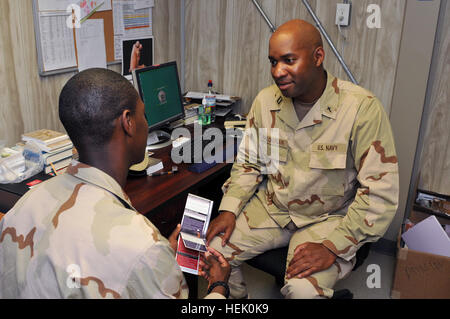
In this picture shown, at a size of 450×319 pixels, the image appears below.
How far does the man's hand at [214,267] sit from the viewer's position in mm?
1310

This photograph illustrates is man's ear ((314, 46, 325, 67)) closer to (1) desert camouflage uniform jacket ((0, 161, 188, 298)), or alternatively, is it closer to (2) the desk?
(2) the desk

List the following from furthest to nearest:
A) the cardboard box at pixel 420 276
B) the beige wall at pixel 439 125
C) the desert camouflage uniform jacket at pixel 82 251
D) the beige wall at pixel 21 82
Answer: the beige wall at pixel 439 125, the cardboard box at pixel 420 276, the beige wall at pixel 21 82, the desert camouflage uniform jacket at pixel 82 251

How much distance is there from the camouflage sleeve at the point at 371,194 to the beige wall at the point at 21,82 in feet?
4.65

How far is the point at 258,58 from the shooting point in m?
2.65

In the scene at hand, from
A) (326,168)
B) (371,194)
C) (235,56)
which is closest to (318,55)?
(326,168)

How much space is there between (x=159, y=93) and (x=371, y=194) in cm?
114

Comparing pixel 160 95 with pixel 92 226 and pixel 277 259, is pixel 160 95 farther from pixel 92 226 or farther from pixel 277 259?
pixel 92 226

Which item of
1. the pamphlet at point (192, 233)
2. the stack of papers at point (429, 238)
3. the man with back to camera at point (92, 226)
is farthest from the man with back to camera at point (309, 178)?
the man with back to camera at point (92, 226)

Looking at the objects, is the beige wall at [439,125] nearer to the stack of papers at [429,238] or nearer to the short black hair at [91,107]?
the stack of papers at [429,238]

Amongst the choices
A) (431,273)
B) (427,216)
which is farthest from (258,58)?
(431,273)

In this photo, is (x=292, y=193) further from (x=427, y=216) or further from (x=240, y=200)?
(x=427, y=216)

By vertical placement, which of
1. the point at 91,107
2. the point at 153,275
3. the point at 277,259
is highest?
the point at 91,107

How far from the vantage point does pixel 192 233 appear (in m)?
1.46

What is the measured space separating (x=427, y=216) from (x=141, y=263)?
1.95 metres
